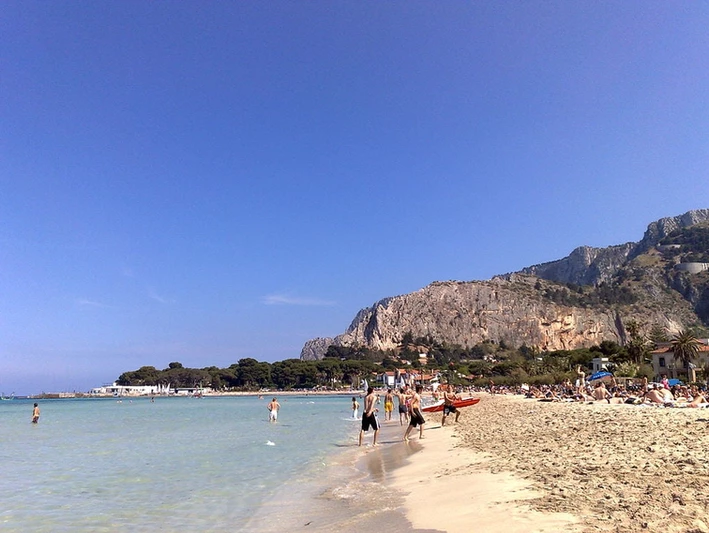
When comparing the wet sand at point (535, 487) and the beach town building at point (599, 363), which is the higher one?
the beach town building at point (599, 363)

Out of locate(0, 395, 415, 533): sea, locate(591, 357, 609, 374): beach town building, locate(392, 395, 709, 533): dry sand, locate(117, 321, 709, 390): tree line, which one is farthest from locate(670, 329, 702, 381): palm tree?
locate(0, 395, 415, 533): sea

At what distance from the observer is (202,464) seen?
13.5m

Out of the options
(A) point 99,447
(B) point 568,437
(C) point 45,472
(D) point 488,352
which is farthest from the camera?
(D) point 488,352

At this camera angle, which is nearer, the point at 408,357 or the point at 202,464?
the point at 202,464

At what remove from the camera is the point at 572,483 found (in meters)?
6.77

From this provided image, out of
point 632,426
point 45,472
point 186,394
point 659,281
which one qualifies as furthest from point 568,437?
point 659,281

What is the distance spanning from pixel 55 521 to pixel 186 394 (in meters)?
152

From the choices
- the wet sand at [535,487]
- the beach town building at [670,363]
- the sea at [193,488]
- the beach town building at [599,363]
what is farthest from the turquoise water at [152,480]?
the beach town building at [599,363]

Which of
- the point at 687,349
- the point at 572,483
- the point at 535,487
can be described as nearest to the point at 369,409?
the point at 535,487

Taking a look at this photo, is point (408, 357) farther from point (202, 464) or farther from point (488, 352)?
point (202, 464)

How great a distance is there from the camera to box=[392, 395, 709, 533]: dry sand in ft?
16.9

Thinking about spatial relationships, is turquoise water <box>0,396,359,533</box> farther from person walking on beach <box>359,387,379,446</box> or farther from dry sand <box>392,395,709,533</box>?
dry sand <box>392,395,709,533</box>

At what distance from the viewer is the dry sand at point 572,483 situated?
5145 mm

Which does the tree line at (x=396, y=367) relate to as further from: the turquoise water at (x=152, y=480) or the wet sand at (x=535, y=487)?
the wet sand at (x=535, y=487)
